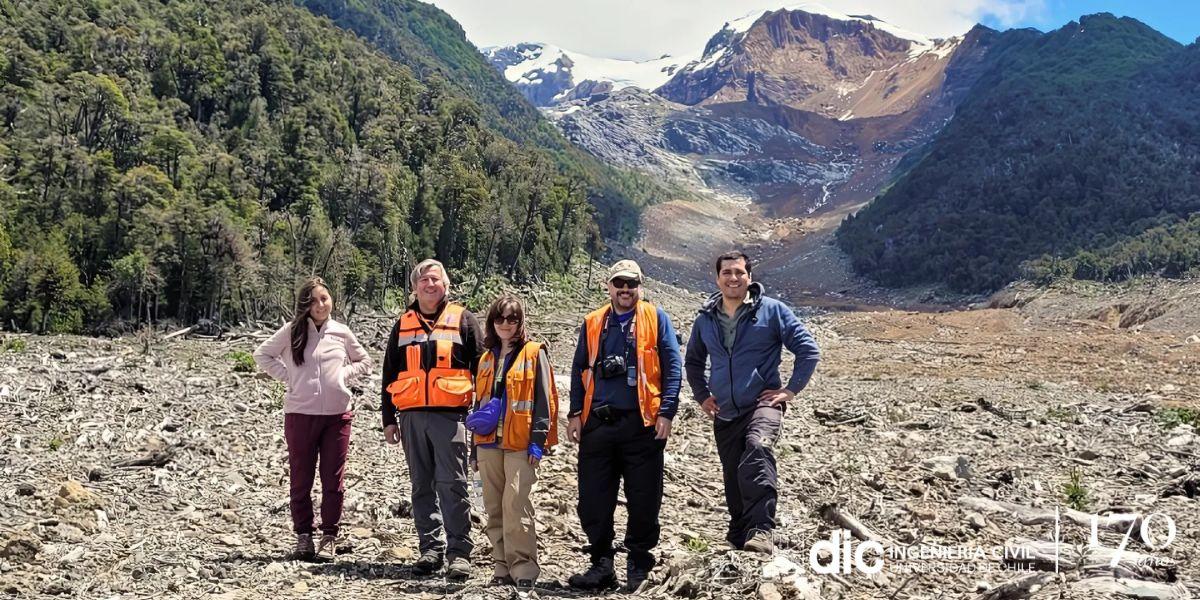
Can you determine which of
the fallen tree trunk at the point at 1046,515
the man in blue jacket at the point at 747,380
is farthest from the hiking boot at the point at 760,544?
the fallen tree trunk at the point at 1046,515

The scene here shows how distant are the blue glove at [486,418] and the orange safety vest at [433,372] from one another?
0.34 m

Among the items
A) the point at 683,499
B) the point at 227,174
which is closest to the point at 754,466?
the point at 683,499

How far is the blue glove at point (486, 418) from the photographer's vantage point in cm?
544

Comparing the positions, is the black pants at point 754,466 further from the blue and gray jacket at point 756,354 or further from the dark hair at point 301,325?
the dark hair at point 301,325

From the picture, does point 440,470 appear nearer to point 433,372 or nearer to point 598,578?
point 433,372

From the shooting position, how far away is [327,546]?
6.54 meters

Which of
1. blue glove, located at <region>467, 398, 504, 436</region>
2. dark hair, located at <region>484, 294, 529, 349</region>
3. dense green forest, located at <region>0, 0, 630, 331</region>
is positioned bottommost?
blue glove, located at <region>467, 398, 504, 436</region>

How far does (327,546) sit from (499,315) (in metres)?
2.41

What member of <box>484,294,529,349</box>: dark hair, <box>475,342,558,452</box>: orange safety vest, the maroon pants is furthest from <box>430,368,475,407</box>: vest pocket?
the maroon pants

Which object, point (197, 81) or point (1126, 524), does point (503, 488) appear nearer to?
point (1126, 524)

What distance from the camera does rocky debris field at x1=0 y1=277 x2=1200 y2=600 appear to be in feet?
18.3

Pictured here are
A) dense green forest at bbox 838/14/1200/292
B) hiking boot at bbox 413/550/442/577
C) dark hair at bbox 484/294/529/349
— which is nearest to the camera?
dark hair at bbox 484/294/529/349

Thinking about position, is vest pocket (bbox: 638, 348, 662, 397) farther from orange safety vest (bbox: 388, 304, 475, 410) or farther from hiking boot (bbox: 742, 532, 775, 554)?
orange safety vest (bbox: 388, 304, 475, 410)

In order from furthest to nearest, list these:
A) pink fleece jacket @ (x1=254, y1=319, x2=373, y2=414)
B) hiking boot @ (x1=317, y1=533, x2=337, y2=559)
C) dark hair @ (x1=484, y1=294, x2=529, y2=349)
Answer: hiking boot @ (x1=317, y1=533, x2=337, y2=559)
pink fleece jacket @ (x1=254, y1=319, x2=373, y2=414)
dark hair @ (x1=484, y1=294, x2=529, y2=349)
